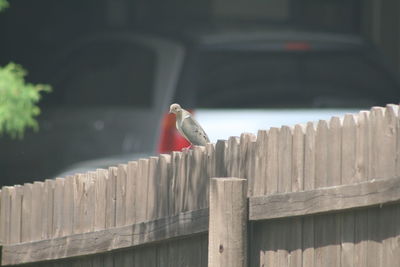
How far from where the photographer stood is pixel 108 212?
6066mm

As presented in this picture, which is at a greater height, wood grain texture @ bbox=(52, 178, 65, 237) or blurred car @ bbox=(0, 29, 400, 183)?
blurred car @ bbox=(0, 29, 400, 183)

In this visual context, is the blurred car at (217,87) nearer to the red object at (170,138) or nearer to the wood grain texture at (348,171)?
the red object at (170,138)

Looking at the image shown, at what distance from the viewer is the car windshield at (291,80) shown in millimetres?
8984

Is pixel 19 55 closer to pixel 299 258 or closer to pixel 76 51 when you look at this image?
pixel 76 51

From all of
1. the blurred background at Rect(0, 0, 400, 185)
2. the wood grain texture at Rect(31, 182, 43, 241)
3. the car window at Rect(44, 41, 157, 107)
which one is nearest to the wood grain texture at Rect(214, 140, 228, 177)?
the wood grain texture at Rect(31, 182, 43, 241)

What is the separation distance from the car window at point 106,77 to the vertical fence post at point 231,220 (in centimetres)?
416

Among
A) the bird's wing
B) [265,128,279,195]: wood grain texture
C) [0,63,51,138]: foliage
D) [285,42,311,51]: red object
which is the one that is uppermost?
[285,42,311,51]: red object

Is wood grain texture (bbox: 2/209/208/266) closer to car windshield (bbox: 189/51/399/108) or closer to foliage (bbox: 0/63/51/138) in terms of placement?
foliage (bbox: 0/63/51/138)

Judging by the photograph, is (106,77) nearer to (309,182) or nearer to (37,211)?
(37,211)

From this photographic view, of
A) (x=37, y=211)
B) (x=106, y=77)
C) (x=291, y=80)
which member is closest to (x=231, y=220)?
(x=37, y=211)

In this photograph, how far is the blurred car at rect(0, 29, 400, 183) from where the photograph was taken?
29.1ft

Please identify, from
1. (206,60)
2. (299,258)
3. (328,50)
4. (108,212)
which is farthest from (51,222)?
(328,50)

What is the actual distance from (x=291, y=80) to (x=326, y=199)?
14.4 feet

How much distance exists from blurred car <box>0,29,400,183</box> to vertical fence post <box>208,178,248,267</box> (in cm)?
321
